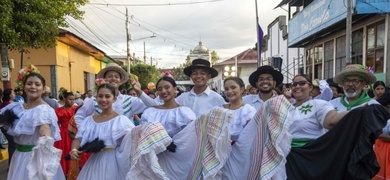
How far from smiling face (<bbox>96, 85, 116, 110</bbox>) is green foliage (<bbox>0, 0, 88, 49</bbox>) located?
194 inches

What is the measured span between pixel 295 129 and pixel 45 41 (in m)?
8.25

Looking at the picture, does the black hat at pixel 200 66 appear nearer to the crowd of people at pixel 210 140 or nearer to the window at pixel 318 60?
the crowd of people at pixel 210 140

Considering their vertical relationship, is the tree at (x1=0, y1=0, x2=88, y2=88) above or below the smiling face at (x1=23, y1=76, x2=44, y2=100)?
above

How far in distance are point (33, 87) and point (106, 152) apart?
110 centimetres

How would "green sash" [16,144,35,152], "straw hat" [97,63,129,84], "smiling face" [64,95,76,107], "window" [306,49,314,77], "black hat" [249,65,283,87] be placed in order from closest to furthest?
"green sash" [16,144,35,152]
"black hat" [249,65,283,87]
"straw hat" [97,63,129,84]
"smiling face" [64,95,76,107]
"window" [306,49,314,77]

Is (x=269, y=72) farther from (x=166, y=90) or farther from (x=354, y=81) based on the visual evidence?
(x=166, y=90)

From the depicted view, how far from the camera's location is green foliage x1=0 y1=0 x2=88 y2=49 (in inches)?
303

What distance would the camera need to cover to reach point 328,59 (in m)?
16.0

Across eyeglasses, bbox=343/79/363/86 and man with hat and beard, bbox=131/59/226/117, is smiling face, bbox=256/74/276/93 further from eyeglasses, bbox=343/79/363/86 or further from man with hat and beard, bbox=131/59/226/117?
eyeglasses, bbox=343/79/363/86

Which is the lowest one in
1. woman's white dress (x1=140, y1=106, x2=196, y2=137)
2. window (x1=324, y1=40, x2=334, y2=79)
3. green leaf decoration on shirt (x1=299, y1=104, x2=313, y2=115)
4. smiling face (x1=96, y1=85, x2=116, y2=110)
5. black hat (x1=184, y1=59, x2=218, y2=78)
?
woman's white dress (x1=140, y1=106, x2=196, y2=137)

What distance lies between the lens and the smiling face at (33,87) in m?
3.78

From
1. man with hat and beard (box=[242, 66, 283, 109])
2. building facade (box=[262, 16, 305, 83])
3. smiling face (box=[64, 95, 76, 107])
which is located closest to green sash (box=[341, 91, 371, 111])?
man with hat and beard (box=[242, 66, 283, 109])

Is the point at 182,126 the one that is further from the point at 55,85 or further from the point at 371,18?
the point at 55,85

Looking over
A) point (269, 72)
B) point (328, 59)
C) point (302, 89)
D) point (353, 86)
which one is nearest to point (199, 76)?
point (269, 72)
